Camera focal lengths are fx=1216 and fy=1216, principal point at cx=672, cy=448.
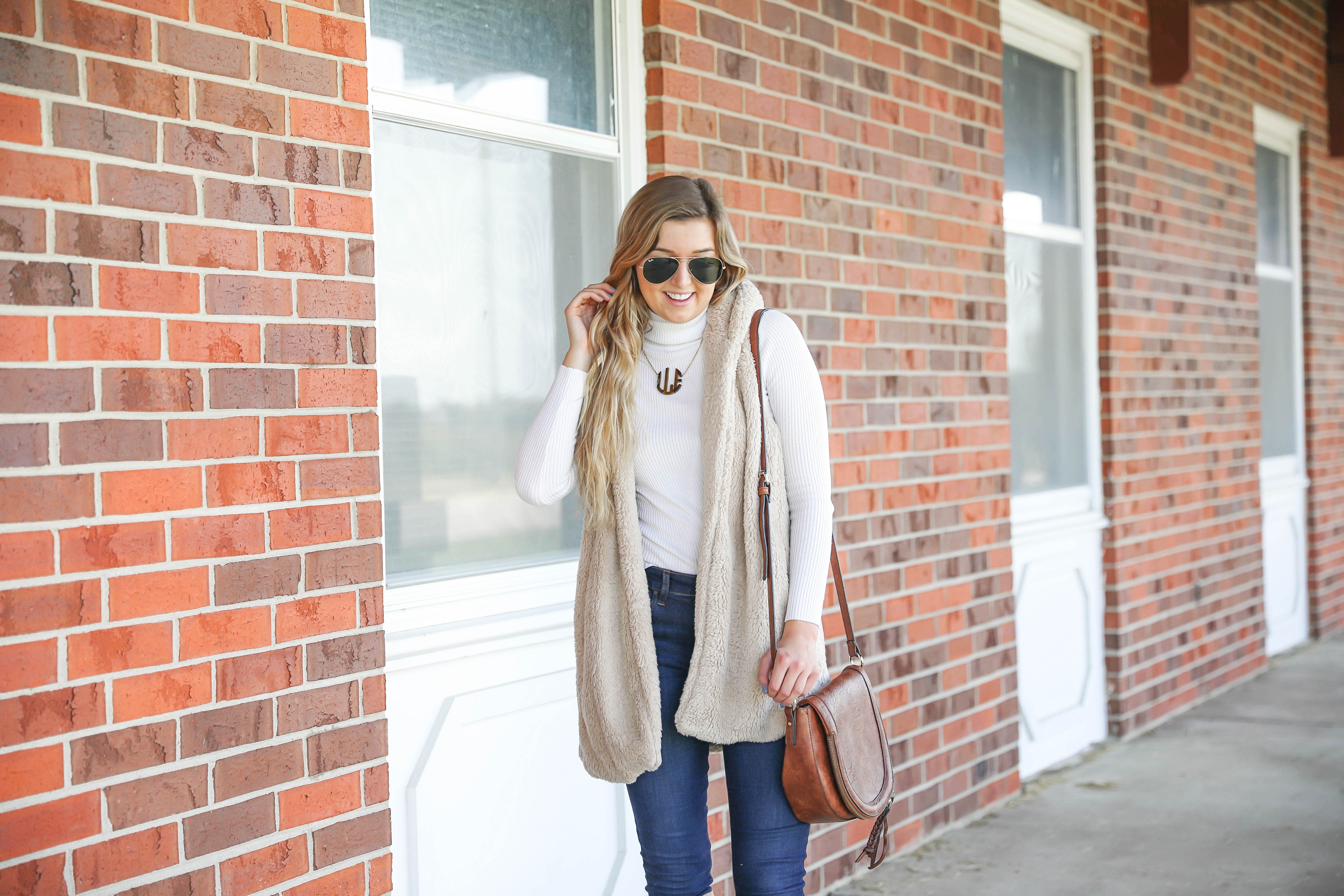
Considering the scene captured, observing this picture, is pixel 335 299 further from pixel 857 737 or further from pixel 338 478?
pixel 857 737

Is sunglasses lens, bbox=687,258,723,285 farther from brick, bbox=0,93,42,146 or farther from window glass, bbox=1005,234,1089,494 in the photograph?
window glass, bbox=1005,234,1089,494

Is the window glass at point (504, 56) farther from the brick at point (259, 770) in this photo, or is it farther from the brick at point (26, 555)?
the brick at point (259, 770)

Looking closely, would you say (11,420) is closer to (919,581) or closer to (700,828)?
(700,828)

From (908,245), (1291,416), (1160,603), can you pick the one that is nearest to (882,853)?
(908,245)

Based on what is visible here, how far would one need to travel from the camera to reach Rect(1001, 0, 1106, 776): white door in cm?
495

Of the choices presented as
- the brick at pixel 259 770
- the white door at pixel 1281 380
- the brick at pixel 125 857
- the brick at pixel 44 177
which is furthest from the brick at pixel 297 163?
the white door at pixel 1281 380

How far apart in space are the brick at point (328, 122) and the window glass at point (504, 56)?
13.5 inches

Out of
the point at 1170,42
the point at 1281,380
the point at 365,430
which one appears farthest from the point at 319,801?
the point at 1281,380

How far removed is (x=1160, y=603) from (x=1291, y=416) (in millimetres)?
2709

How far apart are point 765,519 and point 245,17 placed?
133 cm

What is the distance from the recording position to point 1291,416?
7680 mm

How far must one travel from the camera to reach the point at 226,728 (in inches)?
87.4

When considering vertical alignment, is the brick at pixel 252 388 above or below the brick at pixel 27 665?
above

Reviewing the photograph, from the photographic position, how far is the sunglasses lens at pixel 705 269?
2264mm
